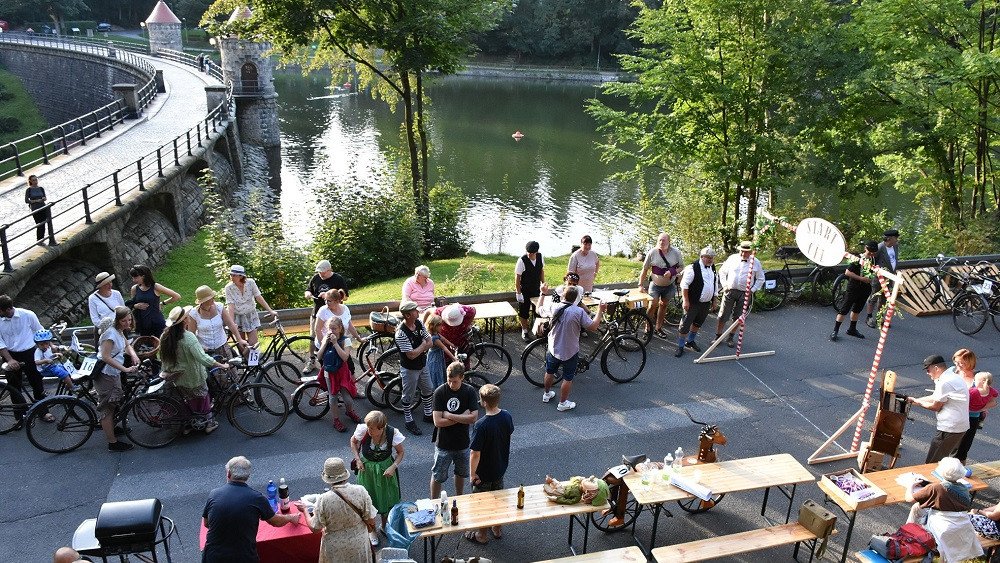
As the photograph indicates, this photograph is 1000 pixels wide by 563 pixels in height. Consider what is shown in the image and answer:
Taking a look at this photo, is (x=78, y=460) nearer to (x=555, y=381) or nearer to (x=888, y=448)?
(x=555, y=381)

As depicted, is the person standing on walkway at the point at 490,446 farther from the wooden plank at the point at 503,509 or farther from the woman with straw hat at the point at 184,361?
the woman with straw hat at the point at 184,361

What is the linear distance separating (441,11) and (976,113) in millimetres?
13213

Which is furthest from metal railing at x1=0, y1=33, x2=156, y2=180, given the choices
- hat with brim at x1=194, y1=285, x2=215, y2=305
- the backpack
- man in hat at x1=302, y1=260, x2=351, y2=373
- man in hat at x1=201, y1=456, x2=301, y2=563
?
the backpack

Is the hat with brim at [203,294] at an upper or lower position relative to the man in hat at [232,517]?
upper

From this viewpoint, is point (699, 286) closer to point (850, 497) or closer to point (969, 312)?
point (850, 497)

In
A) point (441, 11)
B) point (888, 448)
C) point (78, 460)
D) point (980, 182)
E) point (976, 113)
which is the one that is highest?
point (441, 11)

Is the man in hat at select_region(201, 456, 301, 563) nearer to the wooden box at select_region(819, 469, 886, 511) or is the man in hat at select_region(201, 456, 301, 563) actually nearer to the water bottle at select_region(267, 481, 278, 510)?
the water bottle at select_region(267, 481, 278, 510)

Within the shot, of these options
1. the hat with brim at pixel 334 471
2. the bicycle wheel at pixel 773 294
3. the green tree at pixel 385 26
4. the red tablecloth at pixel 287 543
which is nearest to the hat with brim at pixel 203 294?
the red tablecloth at pixel 287 543

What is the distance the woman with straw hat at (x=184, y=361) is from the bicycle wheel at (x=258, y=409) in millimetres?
451

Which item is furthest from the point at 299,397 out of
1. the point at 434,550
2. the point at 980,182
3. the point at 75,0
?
the point at 75,0

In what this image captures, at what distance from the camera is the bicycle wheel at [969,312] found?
13.5m

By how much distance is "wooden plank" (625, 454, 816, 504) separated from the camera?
293 inches

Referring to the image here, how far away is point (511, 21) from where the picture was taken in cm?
7706

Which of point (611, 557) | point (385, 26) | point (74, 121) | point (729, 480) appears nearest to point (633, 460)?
point (729, 480)
